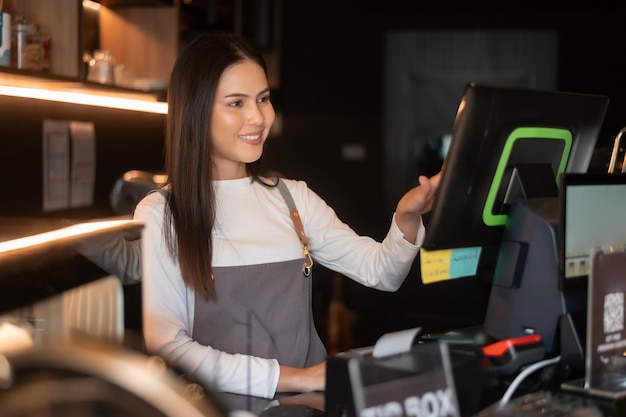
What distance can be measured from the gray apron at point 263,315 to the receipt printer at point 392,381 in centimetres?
67

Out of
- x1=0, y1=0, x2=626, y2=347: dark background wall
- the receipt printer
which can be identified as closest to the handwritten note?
the receipt printer

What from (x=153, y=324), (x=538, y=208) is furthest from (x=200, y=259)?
(x=538, y=208)

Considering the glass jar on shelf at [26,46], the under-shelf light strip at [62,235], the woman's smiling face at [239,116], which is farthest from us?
the glass jar on shelf at [26,46]

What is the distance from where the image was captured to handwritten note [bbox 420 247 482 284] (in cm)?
151

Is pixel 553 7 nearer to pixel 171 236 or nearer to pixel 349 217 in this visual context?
pixel 349 217

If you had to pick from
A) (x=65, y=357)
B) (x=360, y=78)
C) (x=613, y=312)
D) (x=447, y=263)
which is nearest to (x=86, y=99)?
(x=447, y=263)

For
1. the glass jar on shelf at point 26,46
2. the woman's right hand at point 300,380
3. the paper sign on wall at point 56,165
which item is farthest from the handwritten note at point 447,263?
the paper sign on wall at point 56,165

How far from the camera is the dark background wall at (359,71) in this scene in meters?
6.34

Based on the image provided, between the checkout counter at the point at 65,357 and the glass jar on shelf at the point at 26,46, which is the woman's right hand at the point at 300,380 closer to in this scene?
the checkout counter at the point at 65,357

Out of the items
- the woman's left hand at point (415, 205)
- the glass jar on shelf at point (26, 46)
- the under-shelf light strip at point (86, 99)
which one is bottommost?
the woman's left hand at point (415, 205)

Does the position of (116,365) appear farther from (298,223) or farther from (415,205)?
(298,223)

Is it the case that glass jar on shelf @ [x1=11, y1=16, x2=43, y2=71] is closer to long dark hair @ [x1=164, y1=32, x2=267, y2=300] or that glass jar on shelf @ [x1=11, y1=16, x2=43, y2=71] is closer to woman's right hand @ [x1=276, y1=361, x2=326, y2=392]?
long dark hair @ [x1=164, y1=32, x2=267, y2=300]

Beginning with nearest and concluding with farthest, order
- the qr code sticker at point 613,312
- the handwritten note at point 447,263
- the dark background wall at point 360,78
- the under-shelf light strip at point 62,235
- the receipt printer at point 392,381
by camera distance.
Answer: the under-shelf light strip at point 62,235 < the receipt printer at point 392,381 < the qr code sticker at point 613,312 < the handwritten note at point 447,263 < the dark background wall at point 360,78

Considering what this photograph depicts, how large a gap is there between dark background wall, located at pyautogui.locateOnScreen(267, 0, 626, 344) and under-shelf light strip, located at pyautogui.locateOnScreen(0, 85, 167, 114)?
102 inches
